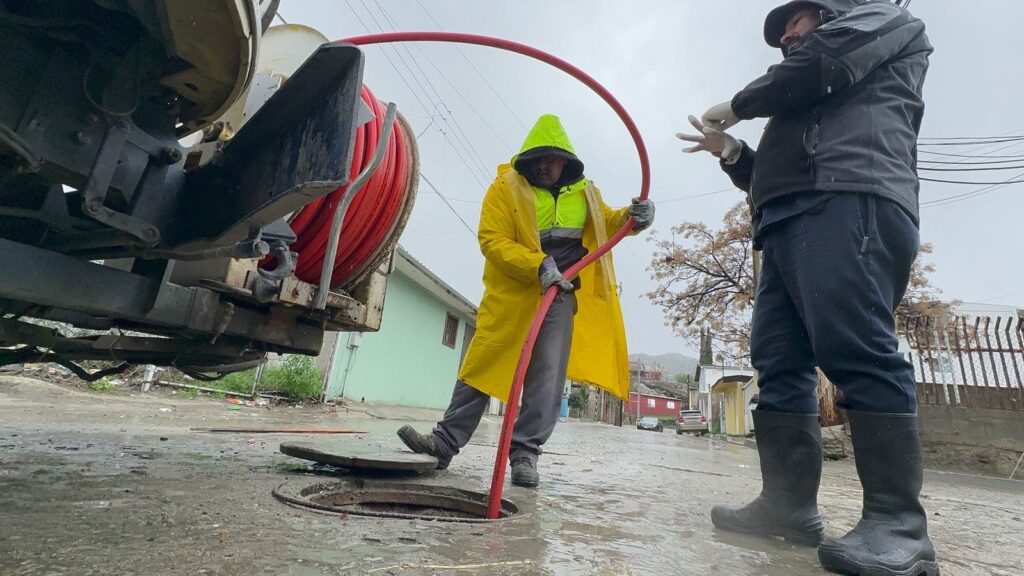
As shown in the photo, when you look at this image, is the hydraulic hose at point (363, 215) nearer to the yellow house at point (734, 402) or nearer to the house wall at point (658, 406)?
the yellow house at point (734, 402)

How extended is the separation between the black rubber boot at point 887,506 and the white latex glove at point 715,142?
1.11 metres

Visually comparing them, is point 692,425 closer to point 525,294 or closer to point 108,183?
point 525,294

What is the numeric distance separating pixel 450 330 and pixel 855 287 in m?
15.4

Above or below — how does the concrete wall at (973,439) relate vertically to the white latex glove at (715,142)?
below

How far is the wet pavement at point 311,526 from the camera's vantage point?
1.13m

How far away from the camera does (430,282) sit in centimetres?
1324

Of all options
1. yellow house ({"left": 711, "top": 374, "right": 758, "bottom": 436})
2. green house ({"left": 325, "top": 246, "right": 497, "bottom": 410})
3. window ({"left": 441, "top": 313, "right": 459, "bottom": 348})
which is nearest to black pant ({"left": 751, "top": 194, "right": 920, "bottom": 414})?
green house ({"left": 325, "top": 246, "right": 497, "bottom": 410})

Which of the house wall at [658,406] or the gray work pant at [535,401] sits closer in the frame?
the gray work pant at [535,401]

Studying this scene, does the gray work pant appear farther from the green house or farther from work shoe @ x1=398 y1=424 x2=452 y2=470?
the green house

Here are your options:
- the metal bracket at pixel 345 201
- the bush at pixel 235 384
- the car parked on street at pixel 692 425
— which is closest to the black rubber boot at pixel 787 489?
the metal bracket at pixel 345 201

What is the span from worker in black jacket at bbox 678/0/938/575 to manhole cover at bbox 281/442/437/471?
49.0 inches

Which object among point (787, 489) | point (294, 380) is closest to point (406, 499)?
point (787, 489)

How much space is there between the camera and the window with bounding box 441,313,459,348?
52.8ft

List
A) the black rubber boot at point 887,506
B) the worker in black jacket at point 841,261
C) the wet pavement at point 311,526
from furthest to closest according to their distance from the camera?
the worker in black jacket at point 841,261 < the black rubber boot at point 887,506 < the wet pavement at point 311,526
